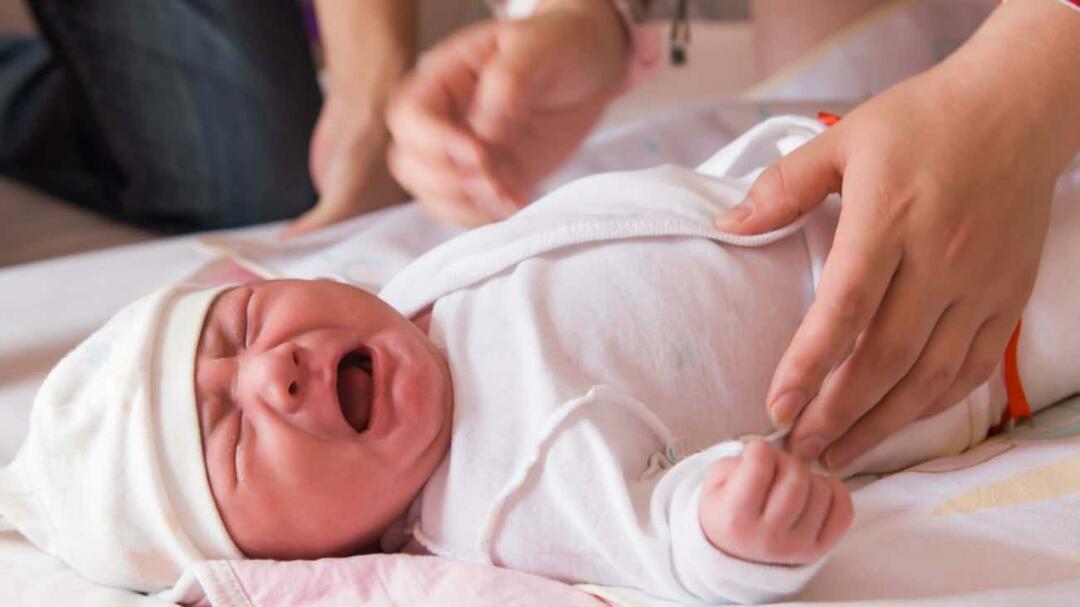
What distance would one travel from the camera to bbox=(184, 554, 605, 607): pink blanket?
0.73 meters

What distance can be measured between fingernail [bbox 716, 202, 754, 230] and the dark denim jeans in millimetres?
1133

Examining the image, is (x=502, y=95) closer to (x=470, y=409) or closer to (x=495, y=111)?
(x=495, y=111)

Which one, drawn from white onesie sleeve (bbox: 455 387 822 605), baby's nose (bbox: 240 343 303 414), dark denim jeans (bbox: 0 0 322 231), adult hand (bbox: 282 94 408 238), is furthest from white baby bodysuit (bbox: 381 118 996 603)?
dark denim jeans (bbox: 0 0 322 231)

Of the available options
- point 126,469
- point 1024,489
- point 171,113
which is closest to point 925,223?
point 1024,489

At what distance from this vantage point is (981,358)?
812 millimetres

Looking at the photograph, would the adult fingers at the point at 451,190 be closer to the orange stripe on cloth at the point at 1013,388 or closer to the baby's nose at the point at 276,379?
the baby's nose at the point at 276,379

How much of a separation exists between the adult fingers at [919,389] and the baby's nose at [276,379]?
37cm

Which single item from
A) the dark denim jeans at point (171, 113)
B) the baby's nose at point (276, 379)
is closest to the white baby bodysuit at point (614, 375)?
the baby's nose at point (276, 379)

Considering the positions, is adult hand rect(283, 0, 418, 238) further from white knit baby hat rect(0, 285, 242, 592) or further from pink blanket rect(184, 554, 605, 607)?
pink blanket rect(184, 554, 605, 607)

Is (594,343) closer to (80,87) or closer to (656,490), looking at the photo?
(656,490)

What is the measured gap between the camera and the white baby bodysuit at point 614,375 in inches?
29.4

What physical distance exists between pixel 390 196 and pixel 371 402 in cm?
80

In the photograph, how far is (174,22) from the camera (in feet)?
5.80

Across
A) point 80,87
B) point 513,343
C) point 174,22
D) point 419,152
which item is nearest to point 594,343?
point 513,343
